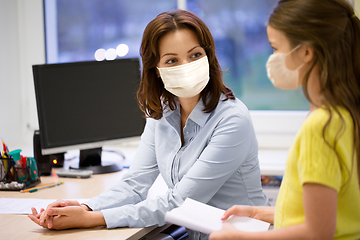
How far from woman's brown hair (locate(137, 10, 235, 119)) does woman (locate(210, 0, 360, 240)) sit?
1.81 feet

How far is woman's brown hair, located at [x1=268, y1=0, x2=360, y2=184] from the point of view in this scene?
31.5 inches

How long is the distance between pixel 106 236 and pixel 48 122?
2.87 feet

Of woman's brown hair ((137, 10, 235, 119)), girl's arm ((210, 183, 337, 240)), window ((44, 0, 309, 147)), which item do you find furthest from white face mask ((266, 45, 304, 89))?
window ((44, 0, 309, 147))

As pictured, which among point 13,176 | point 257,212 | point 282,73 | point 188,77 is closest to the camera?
point 282,73

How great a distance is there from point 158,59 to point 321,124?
827 millimetres

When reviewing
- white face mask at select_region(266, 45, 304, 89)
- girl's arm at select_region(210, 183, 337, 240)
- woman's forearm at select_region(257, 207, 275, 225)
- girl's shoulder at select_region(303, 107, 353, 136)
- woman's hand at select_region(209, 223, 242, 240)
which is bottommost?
woman's forearm at select_region(257, 207, 275, 225)

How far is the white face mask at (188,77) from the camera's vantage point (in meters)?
1.37

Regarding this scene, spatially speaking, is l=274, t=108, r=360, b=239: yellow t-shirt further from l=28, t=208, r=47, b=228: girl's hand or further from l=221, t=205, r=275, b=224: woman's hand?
l=28, t=208, r=47, b=228: girl's hand

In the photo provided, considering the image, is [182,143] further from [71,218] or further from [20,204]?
[20,204]

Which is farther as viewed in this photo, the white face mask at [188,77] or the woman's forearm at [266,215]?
the white face mask at [188,77]

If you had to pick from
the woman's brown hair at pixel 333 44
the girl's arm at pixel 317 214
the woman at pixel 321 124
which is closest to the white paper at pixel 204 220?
the woman at pixel 321 124

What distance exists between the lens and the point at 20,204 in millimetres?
1412

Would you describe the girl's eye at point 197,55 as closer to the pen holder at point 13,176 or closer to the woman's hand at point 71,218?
the woman's hand at point 71,218

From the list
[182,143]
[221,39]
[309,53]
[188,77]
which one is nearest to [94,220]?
[182,143]
